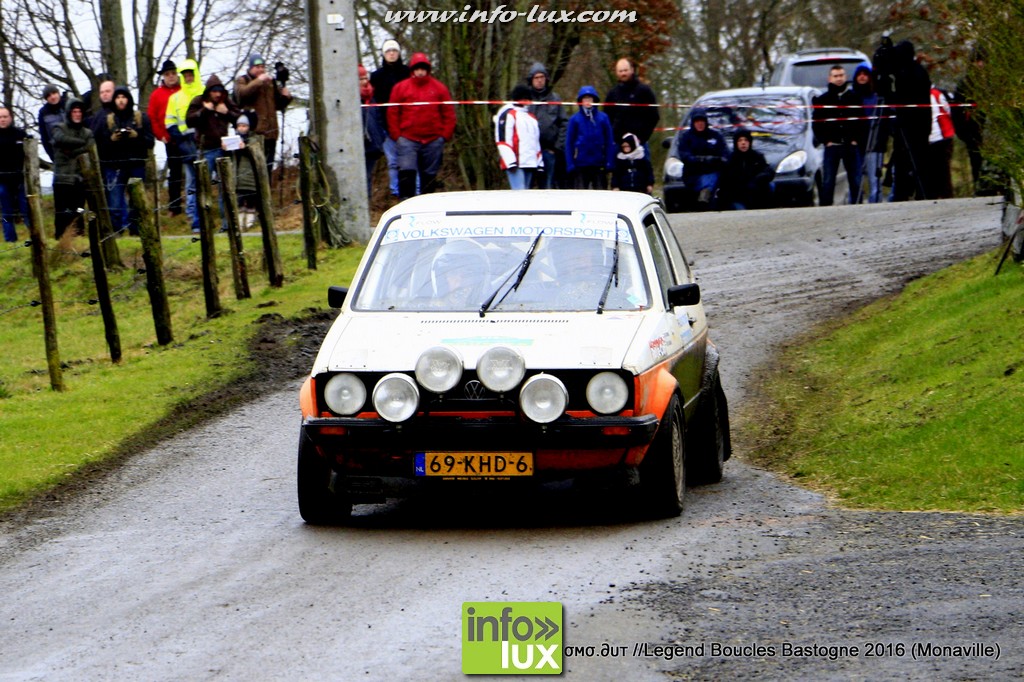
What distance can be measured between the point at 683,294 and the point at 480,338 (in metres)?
1.40

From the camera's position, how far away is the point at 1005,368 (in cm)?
1198

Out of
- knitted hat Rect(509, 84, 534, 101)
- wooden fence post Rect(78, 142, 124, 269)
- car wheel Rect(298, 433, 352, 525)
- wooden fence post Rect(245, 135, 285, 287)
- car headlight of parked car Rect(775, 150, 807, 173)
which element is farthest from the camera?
car headlight of parked car Rect(775, 150, 807, 173)

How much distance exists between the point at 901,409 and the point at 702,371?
2.52 meters

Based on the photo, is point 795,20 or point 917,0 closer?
point 917,0

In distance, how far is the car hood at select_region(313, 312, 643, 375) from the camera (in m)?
8.42

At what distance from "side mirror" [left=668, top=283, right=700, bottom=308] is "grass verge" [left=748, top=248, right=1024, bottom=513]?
1477 millimetres

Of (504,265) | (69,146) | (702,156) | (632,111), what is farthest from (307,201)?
(504,265)

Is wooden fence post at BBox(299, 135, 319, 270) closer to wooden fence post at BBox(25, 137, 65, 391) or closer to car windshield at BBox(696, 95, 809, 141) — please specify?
wooden fence post at BBox(25, 137, 65, 391)

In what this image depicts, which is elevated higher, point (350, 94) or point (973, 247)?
point (350, 94)

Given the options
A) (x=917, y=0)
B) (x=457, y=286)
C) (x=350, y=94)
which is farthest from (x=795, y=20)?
(x=457, y=286)

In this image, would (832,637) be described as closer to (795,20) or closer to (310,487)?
(310,487)

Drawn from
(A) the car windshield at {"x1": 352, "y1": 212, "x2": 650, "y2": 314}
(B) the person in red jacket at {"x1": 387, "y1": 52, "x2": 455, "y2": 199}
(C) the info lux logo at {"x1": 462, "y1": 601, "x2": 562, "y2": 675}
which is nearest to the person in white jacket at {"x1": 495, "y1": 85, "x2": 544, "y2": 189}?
(B) the person in red jacket at {"x1": 387, "y1": 52, "x2": 455, "y2": 199}

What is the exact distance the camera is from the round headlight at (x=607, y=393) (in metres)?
8.35

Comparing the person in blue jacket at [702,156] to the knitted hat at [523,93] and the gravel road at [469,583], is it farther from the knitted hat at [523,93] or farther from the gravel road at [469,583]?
the gravel road at [469,583]
